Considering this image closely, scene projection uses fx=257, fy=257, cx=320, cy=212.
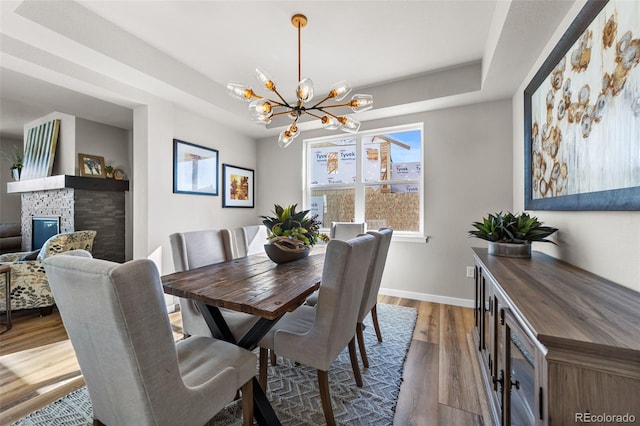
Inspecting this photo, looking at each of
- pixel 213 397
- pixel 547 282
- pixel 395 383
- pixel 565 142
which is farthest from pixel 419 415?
pixel 565 142

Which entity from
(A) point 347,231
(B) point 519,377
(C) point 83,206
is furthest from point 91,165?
(B) point 519,377

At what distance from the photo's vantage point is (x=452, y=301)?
303 cm

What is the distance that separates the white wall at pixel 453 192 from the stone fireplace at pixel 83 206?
14.3 ft

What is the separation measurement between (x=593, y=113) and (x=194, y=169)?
3.60 meters

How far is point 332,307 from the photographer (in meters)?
1.24

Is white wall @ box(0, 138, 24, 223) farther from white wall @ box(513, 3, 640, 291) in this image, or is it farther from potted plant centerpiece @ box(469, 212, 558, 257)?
white wall @ box(513, 3, 640, 291)

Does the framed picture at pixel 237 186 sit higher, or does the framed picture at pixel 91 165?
the framed picture at pixel 91 165

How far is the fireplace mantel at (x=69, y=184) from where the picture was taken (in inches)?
141

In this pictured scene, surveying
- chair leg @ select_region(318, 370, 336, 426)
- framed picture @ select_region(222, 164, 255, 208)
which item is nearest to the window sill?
chair leg @ select_region(318, 370, 336, 426)

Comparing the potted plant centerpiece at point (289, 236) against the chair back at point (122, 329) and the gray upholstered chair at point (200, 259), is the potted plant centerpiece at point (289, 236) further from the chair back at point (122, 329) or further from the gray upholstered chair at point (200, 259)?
the chair back at point (122, 329)

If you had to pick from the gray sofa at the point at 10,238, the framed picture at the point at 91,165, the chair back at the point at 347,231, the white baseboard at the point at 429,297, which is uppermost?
the framed picture at the point at 91,165

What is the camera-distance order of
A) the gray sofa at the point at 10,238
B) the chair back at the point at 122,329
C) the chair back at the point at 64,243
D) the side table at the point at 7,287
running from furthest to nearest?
1. the gray sofa at the point at 10,238
2. the chair back at the point at 64,243
3. the side table at the point at 7,287
4. the chair back at the point at 122,329

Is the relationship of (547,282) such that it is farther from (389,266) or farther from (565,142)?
(389,266)

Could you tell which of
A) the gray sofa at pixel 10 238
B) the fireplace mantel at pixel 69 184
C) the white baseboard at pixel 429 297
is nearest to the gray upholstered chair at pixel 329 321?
the white baseboard at pixel 429 297
